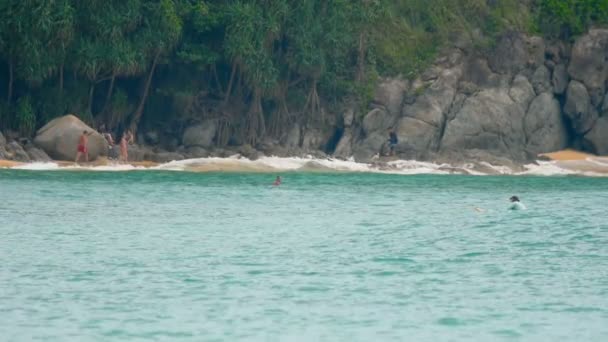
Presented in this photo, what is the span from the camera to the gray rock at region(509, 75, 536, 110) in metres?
55.3

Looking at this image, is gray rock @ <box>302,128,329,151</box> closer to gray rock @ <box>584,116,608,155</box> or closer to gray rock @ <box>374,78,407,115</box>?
gray rock @ <box>374,78,407,115</box>

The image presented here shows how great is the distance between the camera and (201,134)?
5281cm

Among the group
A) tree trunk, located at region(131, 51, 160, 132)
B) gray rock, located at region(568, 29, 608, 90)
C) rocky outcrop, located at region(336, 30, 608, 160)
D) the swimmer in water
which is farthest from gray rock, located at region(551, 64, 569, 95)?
the swimmer in water

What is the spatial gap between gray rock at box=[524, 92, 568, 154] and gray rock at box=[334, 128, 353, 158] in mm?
8438

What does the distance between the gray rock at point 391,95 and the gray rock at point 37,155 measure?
16.5 metres

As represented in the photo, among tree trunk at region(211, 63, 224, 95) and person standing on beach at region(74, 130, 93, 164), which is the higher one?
tree trunk at region(211, 63, 224, 95)

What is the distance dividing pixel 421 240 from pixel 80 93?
29.0 m

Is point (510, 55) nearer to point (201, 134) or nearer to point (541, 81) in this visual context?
point (541, 81)

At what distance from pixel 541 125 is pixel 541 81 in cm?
224

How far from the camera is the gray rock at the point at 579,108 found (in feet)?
182

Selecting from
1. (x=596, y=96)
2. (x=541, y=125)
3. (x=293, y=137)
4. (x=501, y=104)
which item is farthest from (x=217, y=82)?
(x=596, y=96)

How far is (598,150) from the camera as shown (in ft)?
181

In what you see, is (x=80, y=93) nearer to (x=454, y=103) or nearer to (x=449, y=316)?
(x=454, y=103)

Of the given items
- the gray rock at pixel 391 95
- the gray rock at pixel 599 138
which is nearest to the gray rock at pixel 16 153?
the gray rock at pixel 391 95
